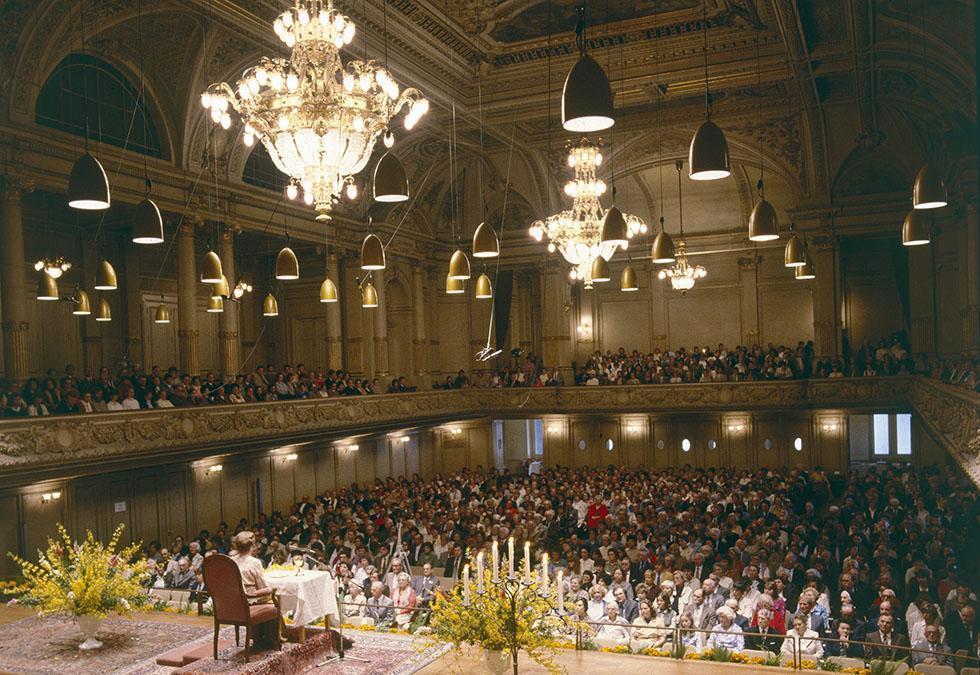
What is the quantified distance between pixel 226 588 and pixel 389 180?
12.4 ft

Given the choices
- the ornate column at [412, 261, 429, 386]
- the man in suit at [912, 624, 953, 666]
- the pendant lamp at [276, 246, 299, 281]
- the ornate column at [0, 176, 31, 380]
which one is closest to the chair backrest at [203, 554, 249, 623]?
the pendant lamp at [276, 246, 299, 281]

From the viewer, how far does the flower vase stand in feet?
25.4

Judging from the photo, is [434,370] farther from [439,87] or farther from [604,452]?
[439,87]

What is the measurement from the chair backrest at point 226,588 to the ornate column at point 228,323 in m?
12.2

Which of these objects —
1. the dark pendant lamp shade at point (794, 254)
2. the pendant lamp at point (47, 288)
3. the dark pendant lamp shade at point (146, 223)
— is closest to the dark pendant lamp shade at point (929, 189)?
the dark pendant lamp shade at point (794, 254)

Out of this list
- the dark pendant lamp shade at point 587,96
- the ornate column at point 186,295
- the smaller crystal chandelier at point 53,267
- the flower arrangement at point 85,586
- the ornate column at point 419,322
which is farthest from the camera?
the ornate column at point 419,322

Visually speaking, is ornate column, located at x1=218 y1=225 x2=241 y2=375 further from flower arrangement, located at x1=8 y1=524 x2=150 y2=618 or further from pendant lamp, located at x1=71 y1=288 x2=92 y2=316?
flower arrangement, located at x1=8 y1=524 x2=150 y2=618

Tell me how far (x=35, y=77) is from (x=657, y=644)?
13.2 metres

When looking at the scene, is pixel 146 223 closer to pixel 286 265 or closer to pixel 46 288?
pixel 286 265

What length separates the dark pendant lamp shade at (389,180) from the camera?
7270 mm

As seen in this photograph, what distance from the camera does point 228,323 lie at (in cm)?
1875

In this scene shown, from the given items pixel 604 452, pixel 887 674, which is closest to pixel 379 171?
pixel 887 674

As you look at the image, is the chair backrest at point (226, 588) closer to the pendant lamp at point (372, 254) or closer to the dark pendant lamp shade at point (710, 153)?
the pendant lamp at point (372, 254)

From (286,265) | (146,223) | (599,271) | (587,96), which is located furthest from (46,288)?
(587,96)
